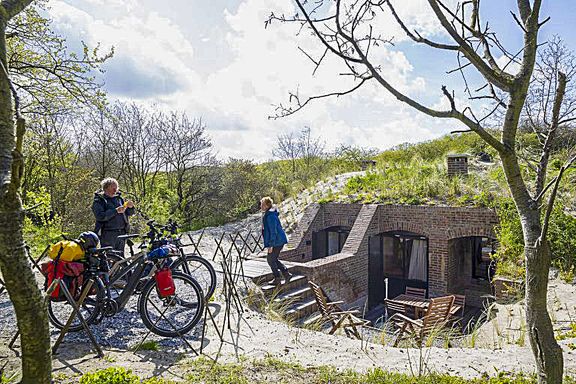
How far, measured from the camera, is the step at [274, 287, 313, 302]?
341 inches

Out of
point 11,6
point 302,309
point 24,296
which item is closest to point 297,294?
point 302,309

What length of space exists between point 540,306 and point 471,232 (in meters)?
9.45

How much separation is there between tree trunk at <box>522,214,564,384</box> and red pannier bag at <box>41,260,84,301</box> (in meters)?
4.76

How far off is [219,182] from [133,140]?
4.35 meters

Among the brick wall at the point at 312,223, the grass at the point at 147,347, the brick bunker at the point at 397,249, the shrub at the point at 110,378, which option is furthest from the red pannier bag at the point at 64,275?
the brick wall at the point at 312,223

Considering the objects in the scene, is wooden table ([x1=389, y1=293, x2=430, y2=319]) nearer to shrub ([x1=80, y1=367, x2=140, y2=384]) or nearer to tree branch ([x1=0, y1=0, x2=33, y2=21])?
shrub ([x1=80, y1=367, x2=140, y2=384])

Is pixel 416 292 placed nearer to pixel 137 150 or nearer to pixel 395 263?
pixel 395 263

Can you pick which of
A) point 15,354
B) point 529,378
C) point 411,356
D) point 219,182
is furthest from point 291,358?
point 219,182

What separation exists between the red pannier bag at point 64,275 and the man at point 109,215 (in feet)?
4.47

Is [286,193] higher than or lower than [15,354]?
higher

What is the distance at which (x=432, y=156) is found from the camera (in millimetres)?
22562

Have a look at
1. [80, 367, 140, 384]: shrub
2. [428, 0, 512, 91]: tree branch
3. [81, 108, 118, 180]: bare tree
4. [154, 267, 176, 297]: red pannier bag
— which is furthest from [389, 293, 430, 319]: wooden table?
[81, 108, 118, 180]: bare tree

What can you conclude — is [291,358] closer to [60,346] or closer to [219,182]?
[60,346]

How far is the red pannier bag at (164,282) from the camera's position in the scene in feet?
17.0
